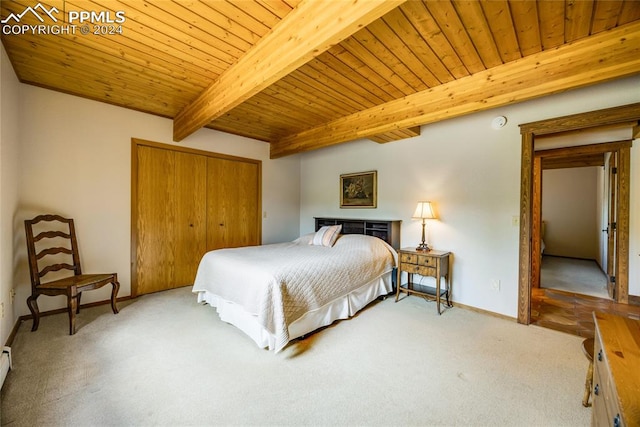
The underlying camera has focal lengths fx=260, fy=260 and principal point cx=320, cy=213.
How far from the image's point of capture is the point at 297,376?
1815 mm

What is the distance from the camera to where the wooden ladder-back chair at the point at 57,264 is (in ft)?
7.84

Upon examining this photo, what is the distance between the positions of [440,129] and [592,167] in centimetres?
576

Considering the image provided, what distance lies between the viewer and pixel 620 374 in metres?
0.85

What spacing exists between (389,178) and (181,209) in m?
3.09

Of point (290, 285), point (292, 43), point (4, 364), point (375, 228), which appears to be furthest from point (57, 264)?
point (375, 228)

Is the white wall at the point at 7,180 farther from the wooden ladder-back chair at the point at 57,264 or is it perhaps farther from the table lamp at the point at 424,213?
the table lamp at the point at 424,213

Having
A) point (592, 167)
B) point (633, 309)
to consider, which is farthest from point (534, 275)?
point (592, 167)

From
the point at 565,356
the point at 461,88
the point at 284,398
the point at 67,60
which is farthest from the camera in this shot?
the point at 461,88

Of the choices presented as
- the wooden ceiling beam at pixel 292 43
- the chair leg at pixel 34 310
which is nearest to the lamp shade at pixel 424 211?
the wooden ceiling beam at pixel 292 43

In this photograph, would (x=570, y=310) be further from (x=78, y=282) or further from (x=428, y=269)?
(x=78, y=282)

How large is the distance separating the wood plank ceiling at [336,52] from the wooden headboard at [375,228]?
1379 mm

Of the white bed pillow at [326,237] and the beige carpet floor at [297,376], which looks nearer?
the beige carpet floor at [297,376]

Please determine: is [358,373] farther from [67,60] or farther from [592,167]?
[592,167]

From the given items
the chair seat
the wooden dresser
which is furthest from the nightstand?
the chair seat
